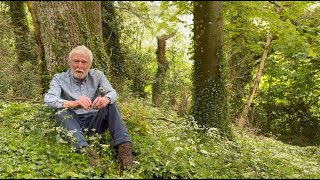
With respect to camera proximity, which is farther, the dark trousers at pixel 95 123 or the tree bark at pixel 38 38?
the tree bark at pixel 38 38

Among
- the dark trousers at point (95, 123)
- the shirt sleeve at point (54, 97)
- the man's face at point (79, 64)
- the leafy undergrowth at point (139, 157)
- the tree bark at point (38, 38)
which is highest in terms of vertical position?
the tree bark at point (38, 38)

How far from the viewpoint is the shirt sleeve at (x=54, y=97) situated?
437 cm

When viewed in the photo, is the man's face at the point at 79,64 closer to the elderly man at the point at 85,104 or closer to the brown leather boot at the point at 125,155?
the elderly man at the point at 85,104

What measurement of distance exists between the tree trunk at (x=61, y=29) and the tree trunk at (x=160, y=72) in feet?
22.6

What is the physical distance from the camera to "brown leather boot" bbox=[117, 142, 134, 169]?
4105 millimetres

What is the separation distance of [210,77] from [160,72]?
26.4 ft

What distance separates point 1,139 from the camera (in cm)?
465

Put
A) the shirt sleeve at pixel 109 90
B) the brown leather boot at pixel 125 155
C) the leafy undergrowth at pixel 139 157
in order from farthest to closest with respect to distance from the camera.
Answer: the shirt sleeve at pixel 109 90
the brown leather boot at pixel 125 155
the leafy undergrowth at pixel 139 157

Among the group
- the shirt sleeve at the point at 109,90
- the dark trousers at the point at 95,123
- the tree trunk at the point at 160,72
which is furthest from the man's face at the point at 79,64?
the tree trunk at the point at 160,72

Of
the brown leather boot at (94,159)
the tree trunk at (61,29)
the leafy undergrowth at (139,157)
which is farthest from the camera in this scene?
the tree trunk at (61,29)

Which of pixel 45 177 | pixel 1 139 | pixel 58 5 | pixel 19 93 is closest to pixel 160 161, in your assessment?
pixel 45 177

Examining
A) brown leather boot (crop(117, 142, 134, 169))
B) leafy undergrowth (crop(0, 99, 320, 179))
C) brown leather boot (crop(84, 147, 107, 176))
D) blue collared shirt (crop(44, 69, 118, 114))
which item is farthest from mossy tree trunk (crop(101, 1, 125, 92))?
brown leather boot (crop(84, 147, 107, 176))

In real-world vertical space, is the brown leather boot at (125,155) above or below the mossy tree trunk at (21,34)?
below

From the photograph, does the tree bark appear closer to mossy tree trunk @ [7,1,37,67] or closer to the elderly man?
the elderly man
